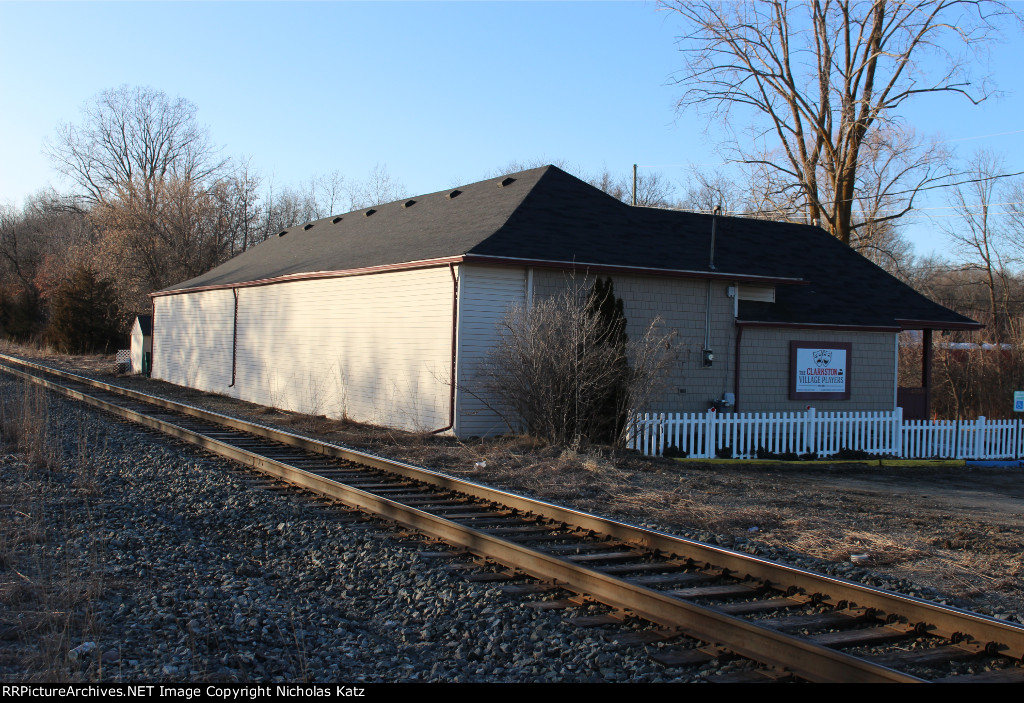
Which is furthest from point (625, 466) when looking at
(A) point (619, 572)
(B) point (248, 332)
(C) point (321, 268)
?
(B) point (248, 332)

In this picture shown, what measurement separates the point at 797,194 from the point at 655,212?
537 inches

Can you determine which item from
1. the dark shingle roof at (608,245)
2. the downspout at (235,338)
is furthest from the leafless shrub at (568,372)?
the downspout at (235,338)

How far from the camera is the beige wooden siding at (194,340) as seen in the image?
25406mm

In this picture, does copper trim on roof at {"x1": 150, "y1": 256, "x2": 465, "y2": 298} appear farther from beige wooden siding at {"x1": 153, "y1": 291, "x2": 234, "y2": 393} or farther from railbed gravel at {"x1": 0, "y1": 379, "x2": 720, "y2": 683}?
railbed gravel at {"x1": 0, "y1": 379, "x2": 720, "y2": 683}

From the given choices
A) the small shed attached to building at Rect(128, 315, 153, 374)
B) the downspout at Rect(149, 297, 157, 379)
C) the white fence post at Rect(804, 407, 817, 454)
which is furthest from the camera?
the small shed attached to building at Rect(128, 315, 153, 374)

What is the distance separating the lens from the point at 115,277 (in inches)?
1841

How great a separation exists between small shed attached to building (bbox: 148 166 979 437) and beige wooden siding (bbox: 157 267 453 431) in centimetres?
5

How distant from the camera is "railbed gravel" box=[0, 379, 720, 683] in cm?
451

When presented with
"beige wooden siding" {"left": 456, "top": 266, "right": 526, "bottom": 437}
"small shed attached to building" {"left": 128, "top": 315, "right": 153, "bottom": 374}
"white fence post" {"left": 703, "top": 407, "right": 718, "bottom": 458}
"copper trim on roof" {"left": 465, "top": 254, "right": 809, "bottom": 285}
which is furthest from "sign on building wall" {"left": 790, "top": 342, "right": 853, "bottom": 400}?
"small shed attached to building" {"left": 128, "top": 315, "right": 153, "bottom": 374}

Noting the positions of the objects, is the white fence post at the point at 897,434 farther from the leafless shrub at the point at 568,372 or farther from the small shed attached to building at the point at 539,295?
the leafless shrub at the point at 568,372

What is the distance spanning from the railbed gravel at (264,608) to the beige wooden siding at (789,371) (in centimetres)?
1154

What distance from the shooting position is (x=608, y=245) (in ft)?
55.9
